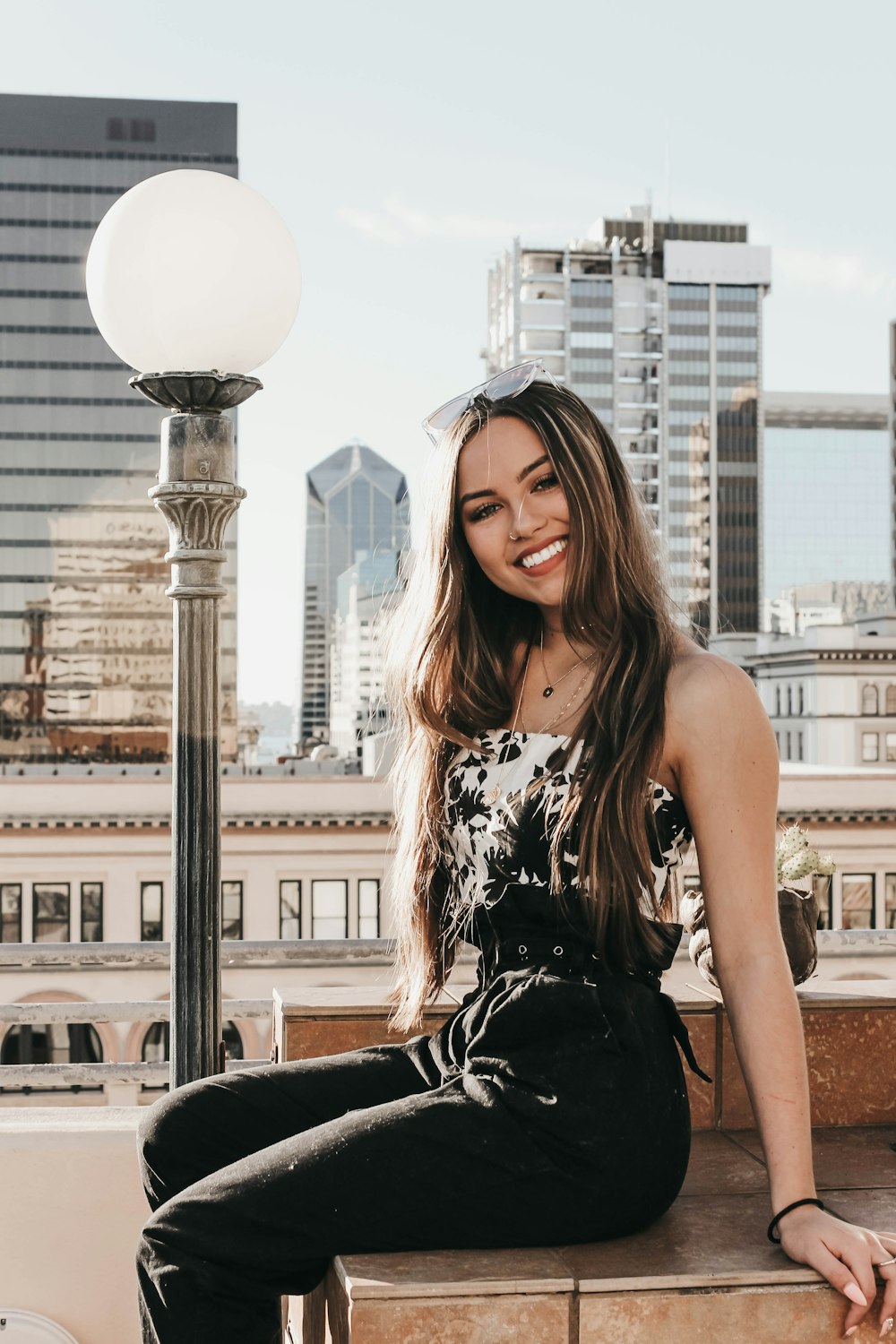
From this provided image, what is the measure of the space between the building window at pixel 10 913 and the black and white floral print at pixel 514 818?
37705 mm

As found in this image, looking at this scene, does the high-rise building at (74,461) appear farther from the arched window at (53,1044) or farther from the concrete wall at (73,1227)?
the concrete wall at (73,1227)

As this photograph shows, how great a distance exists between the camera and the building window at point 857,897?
128 feet

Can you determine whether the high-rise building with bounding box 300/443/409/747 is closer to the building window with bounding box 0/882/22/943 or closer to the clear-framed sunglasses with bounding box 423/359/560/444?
the building window with bounding box 0/882/22/943

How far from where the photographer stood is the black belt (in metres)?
1.84

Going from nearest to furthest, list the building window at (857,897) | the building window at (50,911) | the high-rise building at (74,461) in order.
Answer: the building window at (50,911) < the building window at (857,897) < the high-rise building at (74,461)

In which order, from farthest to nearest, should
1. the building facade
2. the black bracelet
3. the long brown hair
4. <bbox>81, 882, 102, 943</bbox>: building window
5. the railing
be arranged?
1. the building facade
2. <bbox>81, 882, 102, 943</bbox>: building window
3. the railing
4. the long brown hair
5. the black bracelet

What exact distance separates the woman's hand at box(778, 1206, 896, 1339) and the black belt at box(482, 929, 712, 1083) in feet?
0.98

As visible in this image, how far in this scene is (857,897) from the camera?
39125mm

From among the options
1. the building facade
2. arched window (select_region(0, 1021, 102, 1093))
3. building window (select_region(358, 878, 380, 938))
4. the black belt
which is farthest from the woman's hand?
the building facade

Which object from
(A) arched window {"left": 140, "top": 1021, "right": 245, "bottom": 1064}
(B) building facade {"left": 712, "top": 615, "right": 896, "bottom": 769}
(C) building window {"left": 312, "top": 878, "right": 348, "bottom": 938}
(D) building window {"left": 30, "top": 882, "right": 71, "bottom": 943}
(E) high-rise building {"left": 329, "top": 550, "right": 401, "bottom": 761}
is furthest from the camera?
(E) high-rise building {"left": 329, "top": 550, "right": 401, "bottom": 761}

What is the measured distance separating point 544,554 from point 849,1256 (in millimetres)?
1031

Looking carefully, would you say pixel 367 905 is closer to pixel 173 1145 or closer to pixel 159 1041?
pixel 159 1041

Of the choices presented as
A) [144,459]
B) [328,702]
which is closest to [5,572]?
[144,459]

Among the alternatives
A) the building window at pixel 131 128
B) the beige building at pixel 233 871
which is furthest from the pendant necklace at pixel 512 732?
the building window at pixel 131 128
